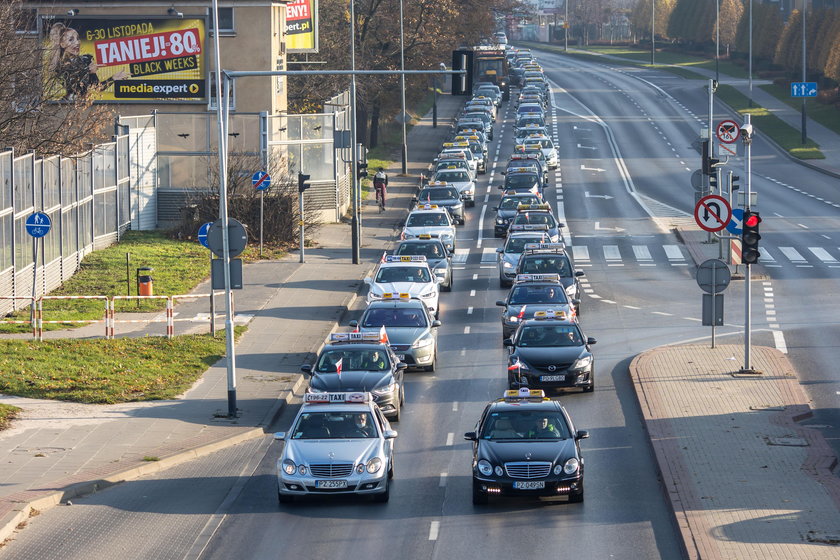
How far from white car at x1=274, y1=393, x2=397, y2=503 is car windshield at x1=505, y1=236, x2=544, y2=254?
2066 cm

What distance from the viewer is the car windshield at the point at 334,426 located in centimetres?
1908

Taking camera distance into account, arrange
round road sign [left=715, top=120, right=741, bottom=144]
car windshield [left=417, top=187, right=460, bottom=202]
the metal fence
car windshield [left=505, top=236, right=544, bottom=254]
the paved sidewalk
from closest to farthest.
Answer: the paved sidewalk → the metal fence → round road sign [left=715, top=120, right=741, bottom=144] → car windshield [left=505, top=236, right=544, bottom=254] → car windshield [left=417, top=187, right=460, bottom=202]

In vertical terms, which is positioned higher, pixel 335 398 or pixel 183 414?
pixel 335 398

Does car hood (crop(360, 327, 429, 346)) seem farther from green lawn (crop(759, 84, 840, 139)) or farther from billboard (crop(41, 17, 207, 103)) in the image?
green lawn (crop(759, 84, 840, 139))

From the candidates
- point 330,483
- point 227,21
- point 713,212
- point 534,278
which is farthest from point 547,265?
point 227,21

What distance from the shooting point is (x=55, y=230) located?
122ft

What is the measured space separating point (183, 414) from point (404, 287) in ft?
37.0

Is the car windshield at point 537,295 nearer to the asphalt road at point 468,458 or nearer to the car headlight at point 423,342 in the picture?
the asphalt road at point 468,458

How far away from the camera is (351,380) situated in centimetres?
2395

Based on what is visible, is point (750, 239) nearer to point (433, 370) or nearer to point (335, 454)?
point (433, 370)

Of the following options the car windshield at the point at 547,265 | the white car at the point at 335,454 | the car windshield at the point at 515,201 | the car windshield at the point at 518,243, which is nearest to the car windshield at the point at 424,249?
the car windshield at the point at 518,243

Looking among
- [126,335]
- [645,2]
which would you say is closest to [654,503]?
[126,335]

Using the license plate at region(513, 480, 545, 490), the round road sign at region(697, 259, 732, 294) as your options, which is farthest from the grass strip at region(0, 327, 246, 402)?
the round road sign at region(697, 259, 732, 294)

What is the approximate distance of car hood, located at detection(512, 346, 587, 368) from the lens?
2581 cm
